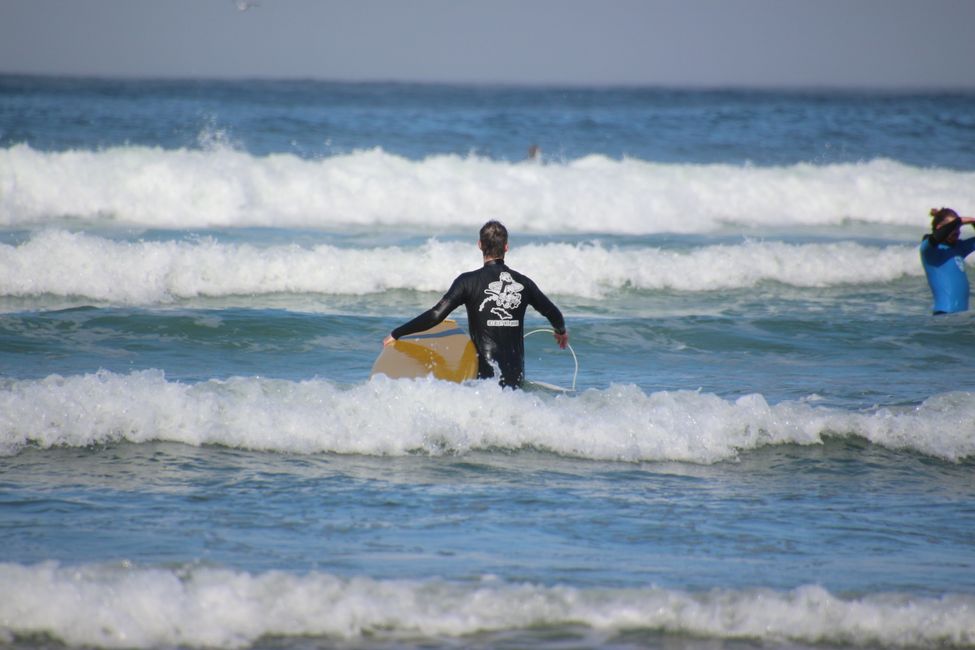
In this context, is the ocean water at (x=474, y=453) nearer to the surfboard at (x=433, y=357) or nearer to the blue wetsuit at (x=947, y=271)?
the surfboard at (x=433, y=357)

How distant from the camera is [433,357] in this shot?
311 inches

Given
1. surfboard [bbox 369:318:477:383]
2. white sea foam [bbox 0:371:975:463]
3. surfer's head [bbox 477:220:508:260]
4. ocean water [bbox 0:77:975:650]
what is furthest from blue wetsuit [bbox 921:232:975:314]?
surfer's head [bbox 477:220:508:260]

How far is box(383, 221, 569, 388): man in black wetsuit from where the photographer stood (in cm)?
724

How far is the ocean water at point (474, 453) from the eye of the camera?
453cm

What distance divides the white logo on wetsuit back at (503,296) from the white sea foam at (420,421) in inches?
19.1

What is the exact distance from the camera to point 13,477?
249 inches

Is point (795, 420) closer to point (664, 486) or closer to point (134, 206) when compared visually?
point (664, 486)

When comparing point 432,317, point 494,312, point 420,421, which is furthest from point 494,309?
point 420,421

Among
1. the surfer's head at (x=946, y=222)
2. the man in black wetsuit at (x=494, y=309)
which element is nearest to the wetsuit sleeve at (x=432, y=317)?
the man in black wetsuit at (x=494, y=309)

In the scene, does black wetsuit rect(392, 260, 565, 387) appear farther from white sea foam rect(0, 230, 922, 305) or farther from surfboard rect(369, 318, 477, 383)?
white sea foam rect(0, 230, 922, 305)

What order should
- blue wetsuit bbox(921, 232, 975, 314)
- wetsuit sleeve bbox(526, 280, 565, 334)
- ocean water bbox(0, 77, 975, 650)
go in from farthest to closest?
blue wetsuit bbox(921, 232, 975, 314), wetsuit sleeve bbox(526, 280, 565, 334), ocean water bbox(0, 77, 975, 650)

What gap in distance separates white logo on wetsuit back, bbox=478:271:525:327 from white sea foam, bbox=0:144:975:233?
1242 cm

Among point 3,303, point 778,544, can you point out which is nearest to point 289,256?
point 3,303

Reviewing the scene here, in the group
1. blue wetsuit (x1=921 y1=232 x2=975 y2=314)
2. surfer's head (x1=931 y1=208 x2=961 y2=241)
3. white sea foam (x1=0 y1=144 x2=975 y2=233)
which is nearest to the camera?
surfer's head (x1=931 y1=208 x2=961 y2=241)
